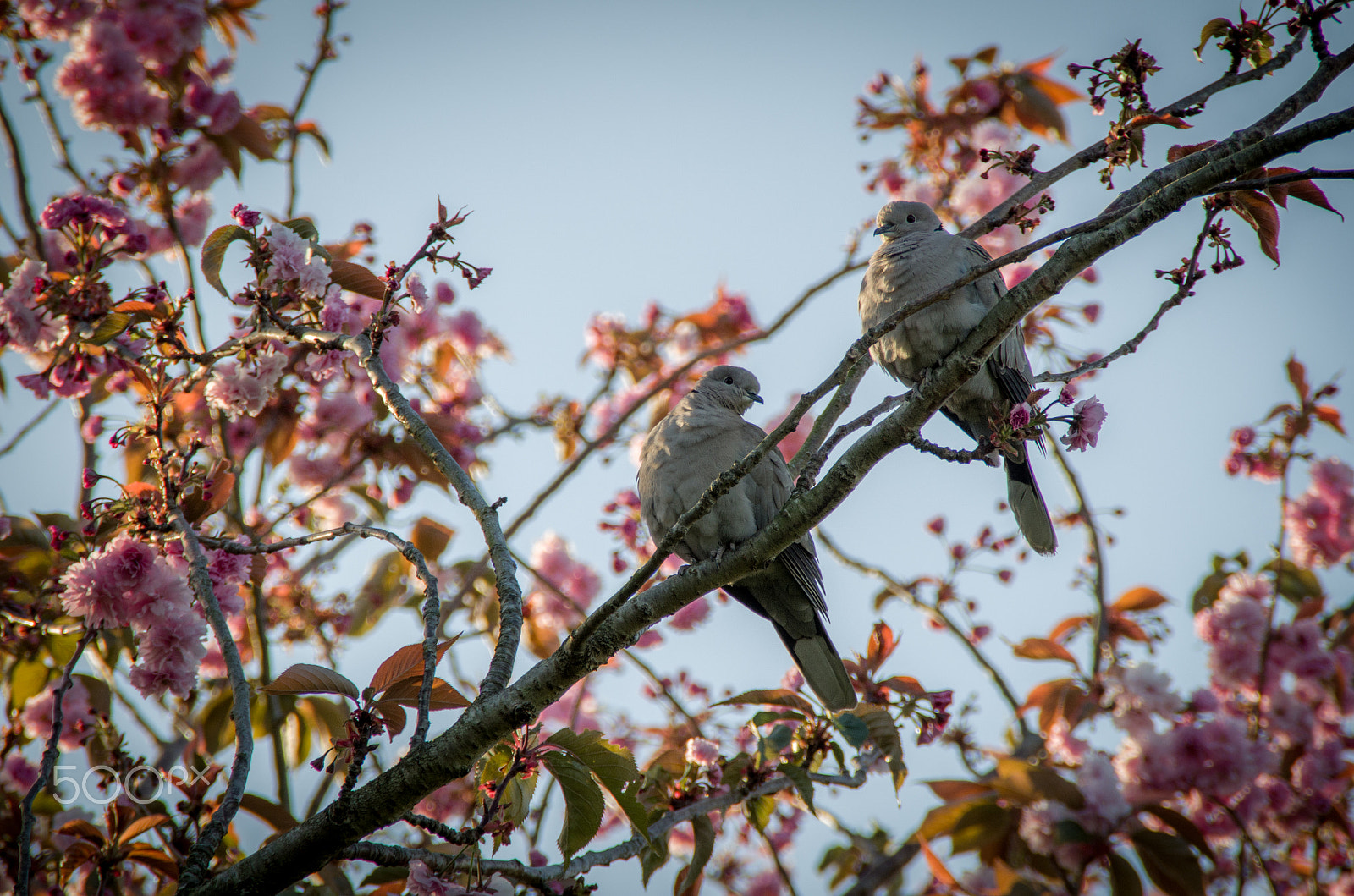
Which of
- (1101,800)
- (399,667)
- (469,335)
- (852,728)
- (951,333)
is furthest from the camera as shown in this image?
(469,335)

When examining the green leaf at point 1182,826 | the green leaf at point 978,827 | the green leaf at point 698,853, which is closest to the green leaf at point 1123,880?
the green leaf at point 1182,826

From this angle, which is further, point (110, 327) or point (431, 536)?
point (431, 536)

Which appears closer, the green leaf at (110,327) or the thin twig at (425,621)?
the thin twig at (425,621)

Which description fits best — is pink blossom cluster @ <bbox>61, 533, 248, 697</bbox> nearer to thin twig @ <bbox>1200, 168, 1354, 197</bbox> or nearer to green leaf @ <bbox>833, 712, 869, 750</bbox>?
green leaf @ <bbox>833, 712, 869, 750</bbox>

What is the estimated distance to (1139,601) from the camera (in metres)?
3.88

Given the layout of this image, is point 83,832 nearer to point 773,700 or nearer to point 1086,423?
point 773,700

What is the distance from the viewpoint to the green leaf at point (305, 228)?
249 cm

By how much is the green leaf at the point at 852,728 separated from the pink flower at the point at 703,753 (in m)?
0.44

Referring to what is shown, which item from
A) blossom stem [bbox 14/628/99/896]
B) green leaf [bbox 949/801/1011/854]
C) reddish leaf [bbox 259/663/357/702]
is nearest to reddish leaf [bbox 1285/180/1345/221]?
green leaf [bbox 949/801/1011/854]

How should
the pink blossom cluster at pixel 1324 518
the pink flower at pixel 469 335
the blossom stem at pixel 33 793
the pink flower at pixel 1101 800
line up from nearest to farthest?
the blossom stem at pixel 33 793, the pink flower at pixel 1101 800, the pink blossom cluster at pixel 1324 518, the pink flower at pixel 469 335

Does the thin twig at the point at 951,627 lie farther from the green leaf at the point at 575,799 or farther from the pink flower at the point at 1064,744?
the green leaf at the point at 575,799

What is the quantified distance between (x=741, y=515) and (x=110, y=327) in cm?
210

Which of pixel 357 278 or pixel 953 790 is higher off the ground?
pixel 357 278

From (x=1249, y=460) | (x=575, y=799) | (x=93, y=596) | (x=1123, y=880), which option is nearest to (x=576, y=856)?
(x=575, y=799)
